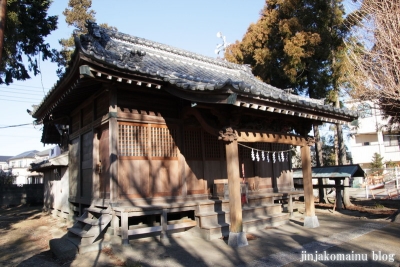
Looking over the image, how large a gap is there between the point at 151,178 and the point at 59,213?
7.62 metres

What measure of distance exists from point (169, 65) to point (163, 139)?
311 cm

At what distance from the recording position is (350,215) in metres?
12.5

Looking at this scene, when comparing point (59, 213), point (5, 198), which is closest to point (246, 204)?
point (59, 213)

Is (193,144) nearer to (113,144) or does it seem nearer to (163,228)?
(113,144)

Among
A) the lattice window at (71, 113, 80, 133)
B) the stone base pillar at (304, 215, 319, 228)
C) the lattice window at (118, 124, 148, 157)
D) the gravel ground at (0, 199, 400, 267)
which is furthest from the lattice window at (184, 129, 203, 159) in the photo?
the lattice window at (71, 113, 80, 133)

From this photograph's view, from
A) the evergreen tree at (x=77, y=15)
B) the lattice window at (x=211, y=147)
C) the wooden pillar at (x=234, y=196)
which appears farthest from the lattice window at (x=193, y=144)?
the evergreen tree at (x=77, y=15)

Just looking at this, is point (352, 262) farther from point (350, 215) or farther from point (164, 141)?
point (350, 215)

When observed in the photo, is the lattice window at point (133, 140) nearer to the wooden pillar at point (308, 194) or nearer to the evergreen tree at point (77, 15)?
the wooden pillar at point (308, 194)

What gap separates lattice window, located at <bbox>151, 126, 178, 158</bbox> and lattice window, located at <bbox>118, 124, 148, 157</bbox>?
0.82 feet

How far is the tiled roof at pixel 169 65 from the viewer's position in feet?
21.9

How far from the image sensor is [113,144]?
7809mm

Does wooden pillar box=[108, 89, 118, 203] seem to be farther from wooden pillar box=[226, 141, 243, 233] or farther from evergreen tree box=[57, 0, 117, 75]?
evergreen tree box=[57, 0, 117, 75]

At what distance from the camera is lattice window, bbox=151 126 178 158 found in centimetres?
862

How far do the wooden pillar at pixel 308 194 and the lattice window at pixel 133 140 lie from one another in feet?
17.7
